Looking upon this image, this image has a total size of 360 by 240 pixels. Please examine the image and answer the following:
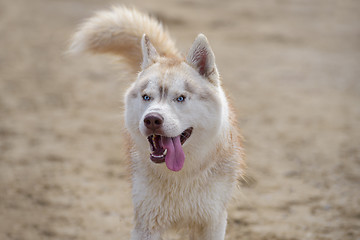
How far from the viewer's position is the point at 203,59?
329 cm

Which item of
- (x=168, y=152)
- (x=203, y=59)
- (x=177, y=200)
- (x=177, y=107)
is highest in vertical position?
(x=203, y=59)

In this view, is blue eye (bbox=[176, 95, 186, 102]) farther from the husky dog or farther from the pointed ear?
the pointed ear

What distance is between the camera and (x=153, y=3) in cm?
1266

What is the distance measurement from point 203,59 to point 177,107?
0.48 metres

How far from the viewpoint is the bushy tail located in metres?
4.16

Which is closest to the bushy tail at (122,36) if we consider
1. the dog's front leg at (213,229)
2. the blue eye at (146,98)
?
the blue eye at (146,98)

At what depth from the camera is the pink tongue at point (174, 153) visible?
2959mm

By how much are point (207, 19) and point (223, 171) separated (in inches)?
358

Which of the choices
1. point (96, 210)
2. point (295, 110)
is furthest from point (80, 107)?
point (295, 110)

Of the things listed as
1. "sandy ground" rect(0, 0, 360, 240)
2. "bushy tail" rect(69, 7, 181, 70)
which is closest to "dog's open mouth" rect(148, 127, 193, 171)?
"sandy ground" rect(0, 0, 360, 240)

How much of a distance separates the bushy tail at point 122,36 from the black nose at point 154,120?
4.52ft

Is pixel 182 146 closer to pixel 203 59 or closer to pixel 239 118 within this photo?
pixel 203 59

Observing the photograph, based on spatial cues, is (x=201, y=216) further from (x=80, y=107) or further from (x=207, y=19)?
(x=207, y=19)

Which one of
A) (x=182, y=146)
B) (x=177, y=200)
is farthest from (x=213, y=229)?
(x=182, y=146)
